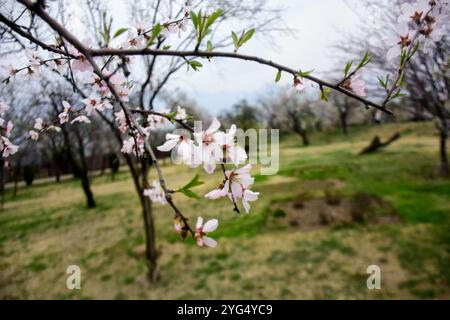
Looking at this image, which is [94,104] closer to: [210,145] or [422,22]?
[210,145]

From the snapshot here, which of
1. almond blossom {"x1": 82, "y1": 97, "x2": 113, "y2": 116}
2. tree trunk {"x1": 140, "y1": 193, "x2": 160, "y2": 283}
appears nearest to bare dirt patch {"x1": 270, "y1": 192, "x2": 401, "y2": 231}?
tree trunk {"x1": 140, "y1": 193, "x2": 160, "y2": 283}

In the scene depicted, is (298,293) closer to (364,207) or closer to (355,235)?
(355,235)

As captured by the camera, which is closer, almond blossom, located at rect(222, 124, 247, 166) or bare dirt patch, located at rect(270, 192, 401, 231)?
almond blossom, located at rect(222, 124, 247, 166)

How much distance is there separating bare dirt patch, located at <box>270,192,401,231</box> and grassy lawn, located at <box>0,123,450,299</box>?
0.18 metres

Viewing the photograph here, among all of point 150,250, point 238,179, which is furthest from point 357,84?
point 150,250

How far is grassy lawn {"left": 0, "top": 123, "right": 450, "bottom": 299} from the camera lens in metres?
5.43

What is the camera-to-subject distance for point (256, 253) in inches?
264

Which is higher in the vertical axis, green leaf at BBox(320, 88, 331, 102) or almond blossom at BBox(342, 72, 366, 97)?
almond blossom at BBox(342, 72, 366, 97)

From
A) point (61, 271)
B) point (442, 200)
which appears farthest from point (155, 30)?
point (442, 200)

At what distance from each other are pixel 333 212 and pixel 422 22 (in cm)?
773

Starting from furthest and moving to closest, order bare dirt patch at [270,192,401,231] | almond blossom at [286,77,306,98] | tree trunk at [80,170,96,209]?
tree trunk at [80,170,96,209] → bare dirt patch at [270,192,401,231] → almond blossom at [286,77,306,98]

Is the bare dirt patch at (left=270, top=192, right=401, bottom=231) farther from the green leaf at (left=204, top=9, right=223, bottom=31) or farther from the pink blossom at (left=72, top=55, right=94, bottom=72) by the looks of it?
the green leaf at (left=204, top=9, right=223, bottom=31)

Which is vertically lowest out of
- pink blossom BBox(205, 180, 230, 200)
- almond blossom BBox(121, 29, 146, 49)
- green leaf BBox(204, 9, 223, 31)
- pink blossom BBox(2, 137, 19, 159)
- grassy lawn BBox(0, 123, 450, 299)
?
grassy lawn BBox(0, 123, 450, 299)

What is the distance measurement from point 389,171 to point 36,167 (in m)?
29.3
